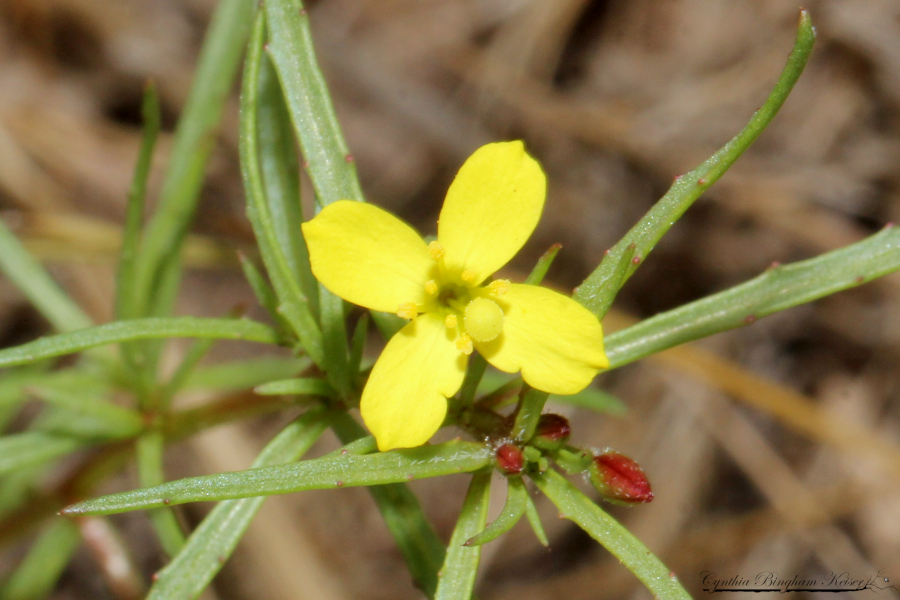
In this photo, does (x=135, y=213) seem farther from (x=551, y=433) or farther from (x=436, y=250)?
(x=551, y=433)

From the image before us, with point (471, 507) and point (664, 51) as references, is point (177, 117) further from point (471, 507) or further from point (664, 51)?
point (471, 507)

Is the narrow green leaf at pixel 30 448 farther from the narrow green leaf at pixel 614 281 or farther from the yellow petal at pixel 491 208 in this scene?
the narrow green leaf at pixel 614 281

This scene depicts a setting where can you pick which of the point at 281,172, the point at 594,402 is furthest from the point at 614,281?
the point at 594,402

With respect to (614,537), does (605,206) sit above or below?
above

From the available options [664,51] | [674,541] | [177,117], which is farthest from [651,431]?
[177,117]

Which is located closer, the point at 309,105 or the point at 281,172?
the point at 309,105

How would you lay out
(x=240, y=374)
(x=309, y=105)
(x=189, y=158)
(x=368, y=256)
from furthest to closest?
(x=240, y=374)
(x=189, y=158)
(x=309, y=105)
(x=368, y=256)
